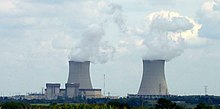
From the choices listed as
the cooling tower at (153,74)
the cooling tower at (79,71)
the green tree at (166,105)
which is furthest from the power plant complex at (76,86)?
the green tree at (166,105)

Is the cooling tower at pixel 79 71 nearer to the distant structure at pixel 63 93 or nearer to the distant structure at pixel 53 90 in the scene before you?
the distant structure at pixel 63 93

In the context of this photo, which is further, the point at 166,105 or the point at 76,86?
the point at 76,86

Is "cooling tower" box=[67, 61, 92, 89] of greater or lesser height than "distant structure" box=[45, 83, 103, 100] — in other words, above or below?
above

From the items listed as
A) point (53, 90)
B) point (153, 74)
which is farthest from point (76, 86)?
point (153, 74)

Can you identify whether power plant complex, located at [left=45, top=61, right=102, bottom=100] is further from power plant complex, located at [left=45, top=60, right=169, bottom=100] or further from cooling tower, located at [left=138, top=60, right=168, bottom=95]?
cooling tower, located at [left=138, top=60, right=168, bottom=95]

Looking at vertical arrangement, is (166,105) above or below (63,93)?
below

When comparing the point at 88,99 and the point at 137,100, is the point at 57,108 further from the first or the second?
the point at 88,99

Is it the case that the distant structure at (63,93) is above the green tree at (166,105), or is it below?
above

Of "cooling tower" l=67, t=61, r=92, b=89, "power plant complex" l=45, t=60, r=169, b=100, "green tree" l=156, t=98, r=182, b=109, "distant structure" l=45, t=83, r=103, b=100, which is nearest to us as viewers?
"green tree" l=156, t=98, r=182, b=109

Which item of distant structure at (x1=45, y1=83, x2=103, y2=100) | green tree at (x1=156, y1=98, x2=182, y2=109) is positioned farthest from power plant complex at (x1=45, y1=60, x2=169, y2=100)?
green tree at (x1=156, y1=98, x2=182, y2=109)

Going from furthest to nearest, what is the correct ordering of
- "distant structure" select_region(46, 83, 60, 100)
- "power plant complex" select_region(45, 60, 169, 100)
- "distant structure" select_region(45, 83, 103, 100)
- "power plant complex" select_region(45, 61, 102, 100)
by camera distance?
"distant structure" select_region(46, 83, 60, 100), "distant structure" select_region(45, 83, 103, 100), "power plant complex" select_region(45, 61, 102, 100), "power plant complex" select_region(45, 60, 169, 100)

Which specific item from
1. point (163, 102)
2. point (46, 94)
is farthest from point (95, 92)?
point (163, 102)

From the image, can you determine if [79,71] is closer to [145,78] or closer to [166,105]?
[145,78]

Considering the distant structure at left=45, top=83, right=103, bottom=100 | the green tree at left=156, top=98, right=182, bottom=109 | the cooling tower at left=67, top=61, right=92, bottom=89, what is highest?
the cooling tower at left=67, top=61, right=92, bottom=89
